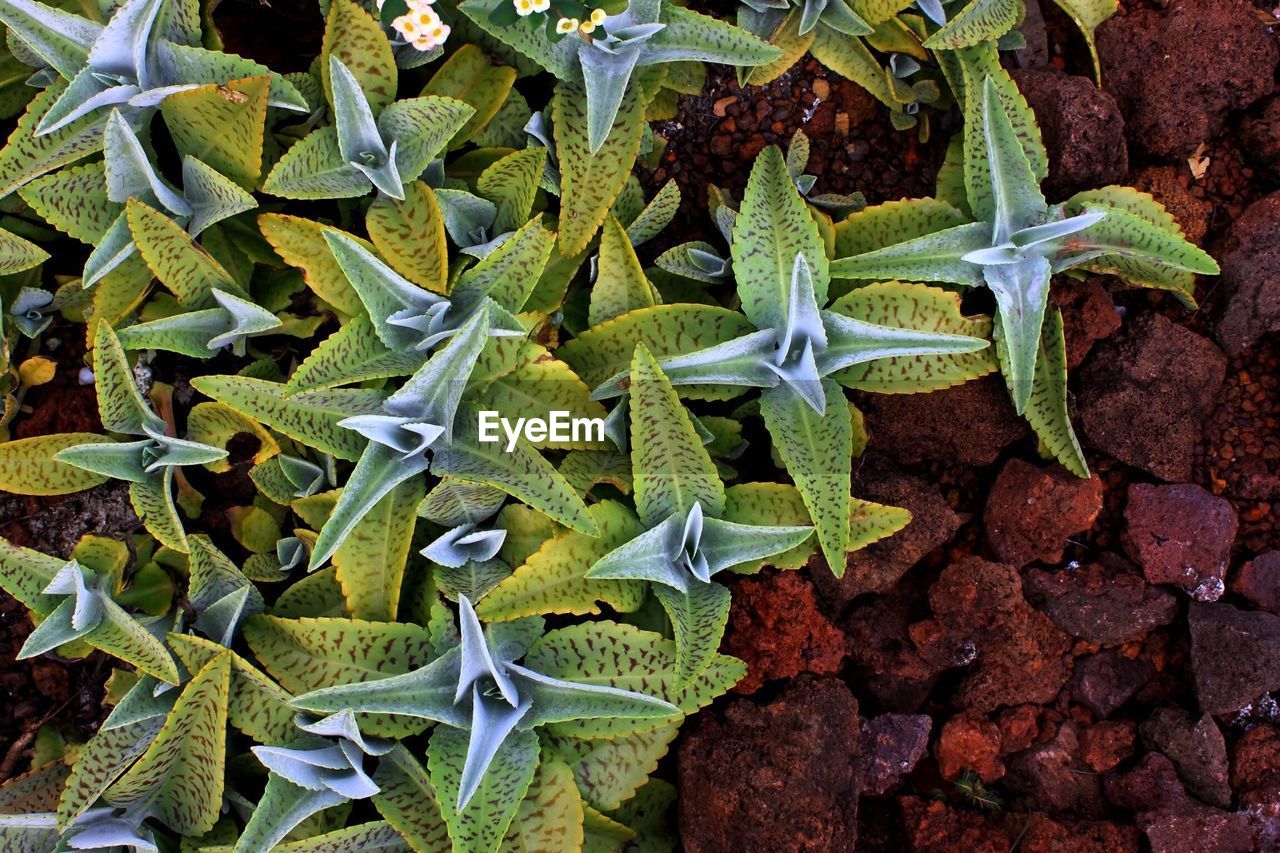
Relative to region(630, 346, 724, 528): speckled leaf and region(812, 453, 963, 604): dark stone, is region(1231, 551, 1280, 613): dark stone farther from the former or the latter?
region(630, 346, 724, 528): speckled leaf

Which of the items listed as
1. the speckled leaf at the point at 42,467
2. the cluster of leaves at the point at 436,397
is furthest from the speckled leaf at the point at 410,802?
the speckled leaf at the point at 42,467

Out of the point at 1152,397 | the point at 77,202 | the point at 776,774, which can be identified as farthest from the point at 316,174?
the point at 1152,397

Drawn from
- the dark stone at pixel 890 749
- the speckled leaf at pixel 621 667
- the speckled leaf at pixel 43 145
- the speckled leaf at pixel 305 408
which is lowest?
the dark stone at pixel 890 749

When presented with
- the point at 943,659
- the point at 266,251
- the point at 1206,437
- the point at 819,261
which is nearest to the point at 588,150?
the point at 819,261

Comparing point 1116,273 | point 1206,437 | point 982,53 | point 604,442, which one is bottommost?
point 1206,437

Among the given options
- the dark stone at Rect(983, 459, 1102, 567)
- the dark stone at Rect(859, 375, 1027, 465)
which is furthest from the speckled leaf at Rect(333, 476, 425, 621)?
the dark stone at Rect(983, 459, 1102, 567)

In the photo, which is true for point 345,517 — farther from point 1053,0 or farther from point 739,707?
point 1053,0

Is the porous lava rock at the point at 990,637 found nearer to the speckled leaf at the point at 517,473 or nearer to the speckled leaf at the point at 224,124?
the speckled leaf at the point at 517,473
